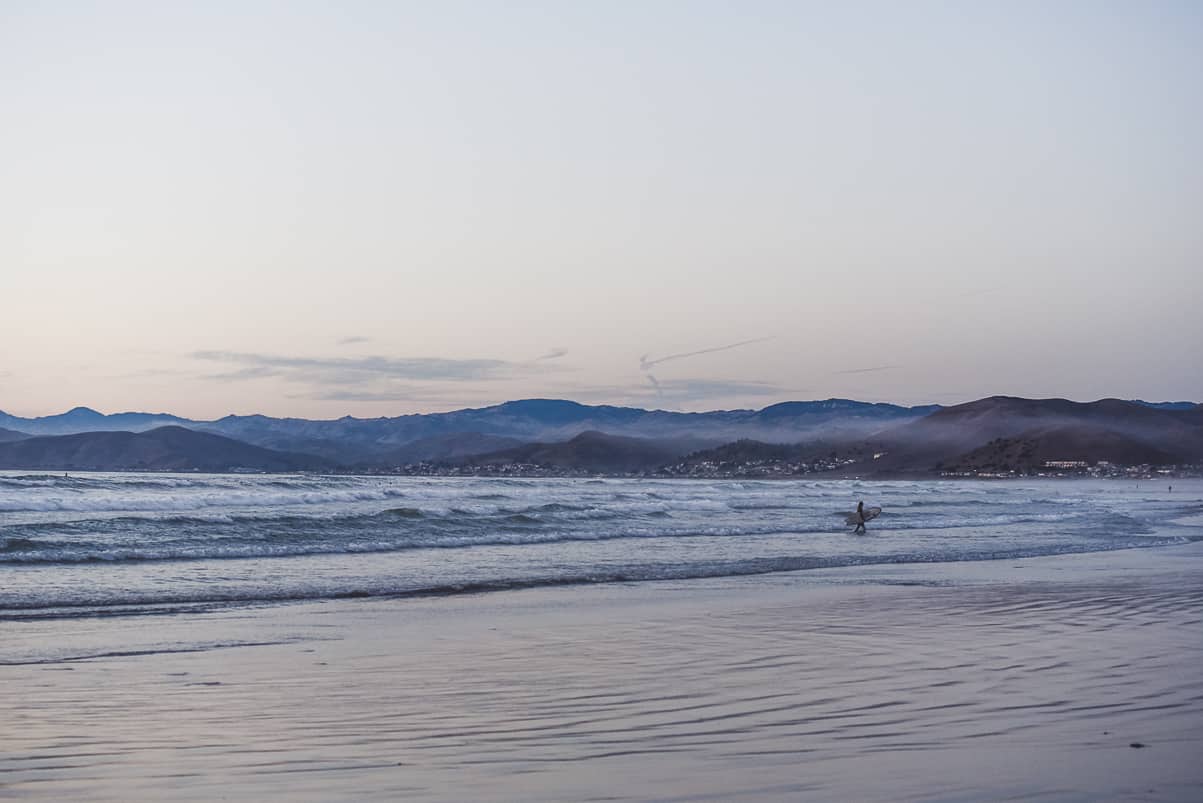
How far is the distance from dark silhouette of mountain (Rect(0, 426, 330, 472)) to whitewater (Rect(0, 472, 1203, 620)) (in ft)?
321

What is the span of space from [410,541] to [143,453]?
126562mm

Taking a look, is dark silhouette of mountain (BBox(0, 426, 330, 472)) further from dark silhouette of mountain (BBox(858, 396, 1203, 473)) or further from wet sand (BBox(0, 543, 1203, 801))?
wet sand (BBox(0, 543, 1203, 801))

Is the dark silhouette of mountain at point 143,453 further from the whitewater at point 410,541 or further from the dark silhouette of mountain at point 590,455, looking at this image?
the whitewater at point 410,541

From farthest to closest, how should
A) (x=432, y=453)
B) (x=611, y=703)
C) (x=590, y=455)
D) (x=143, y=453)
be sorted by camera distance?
(x=432, y=453) → (x=590, y=455) → (x=143, y=453) → (x=611, y=703)

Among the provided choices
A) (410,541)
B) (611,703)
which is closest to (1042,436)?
(410,541)

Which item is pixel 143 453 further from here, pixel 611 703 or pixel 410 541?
pixel 611 703

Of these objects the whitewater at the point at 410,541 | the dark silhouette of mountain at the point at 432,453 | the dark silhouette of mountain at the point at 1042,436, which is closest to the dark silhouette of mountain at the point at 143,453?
the dark silhouette of mountain at the point at 432,453

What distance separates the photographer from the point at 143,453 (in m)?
140

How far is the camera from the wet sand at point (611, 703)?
563 centimetres

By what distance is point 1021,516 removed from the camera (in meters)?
41.5

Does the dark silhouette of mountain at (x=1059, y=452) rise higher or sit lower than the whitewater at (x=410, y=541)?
higher

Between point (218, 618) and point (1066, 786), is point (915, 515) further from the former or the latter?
point (1066, 786)

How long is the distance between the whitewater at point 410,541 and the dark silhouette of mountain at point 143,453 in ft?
321

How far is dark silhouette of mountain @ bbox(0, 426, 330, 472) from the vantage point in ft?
438
